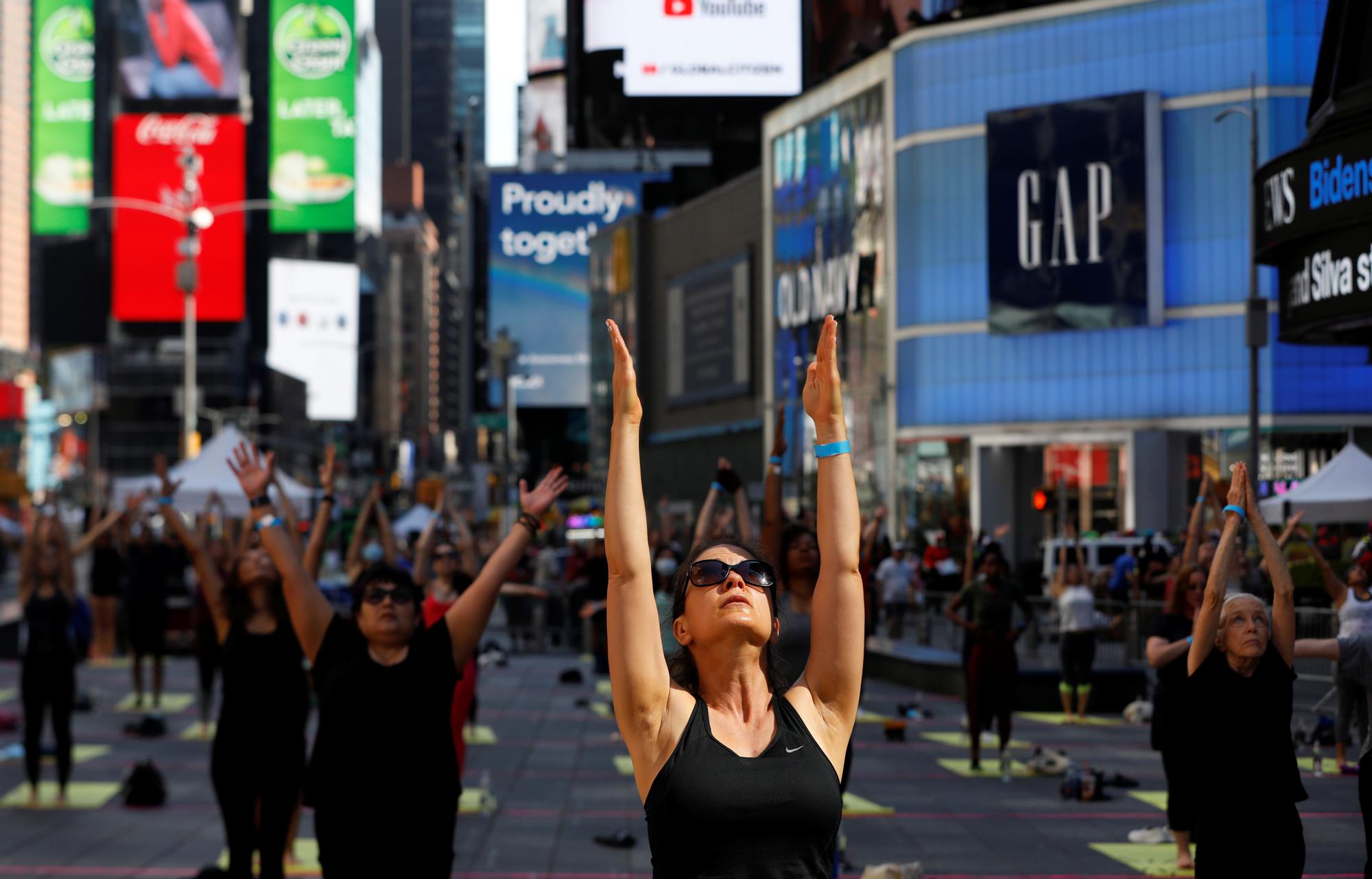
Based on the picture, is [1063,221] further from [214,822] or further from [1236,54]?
[214,822]

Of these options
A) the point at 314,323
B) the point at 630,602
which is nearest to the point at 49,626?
the point at 630,602

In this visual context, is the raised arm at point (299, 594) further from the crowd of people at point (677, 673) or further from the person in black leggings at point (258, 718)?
the person in black leggings at point (258, 718)

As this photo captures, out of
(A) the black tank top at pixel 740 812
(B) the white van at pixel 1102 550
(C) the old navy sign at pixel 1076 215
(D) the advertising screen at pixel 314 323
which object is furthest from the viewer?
(D) the advertising screen at pixel 314 323

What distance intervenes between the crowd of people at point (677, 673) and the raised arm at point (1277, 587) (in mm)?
13

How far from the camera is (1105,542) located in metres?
32.8

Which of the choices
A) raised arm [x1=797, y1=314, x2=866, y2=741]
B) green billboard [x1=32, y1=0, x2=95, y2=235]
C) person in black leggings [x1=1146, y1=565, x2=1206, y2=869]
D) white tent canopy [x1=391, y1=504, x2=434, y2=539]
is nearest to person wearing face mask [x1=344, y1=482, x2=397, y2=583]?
person in black leggings [x1=1146, y1=565, x2=1206, y2=869]

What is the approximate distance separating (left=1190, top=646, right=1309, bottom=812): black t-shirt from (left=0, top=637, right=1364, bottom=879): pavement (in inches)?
36.3

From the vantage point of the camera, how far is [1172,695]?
324 inches

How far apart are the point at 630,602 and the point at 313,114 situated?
127 metres

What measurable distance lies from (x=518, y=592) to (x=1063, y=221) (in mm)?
39049

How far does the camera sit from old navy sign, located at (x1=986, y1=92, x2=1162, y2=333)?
47.8 meters

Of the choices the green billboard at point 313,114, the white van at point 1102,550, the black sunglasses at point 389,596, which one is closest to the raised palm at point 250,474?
the black sunglasses at point 389,596

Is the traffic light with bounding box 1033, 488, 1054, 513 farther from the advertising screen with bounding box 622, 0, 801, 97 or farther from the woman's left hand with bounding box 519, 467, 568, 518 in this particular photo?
the advertising screen with bounding box 622, 0, 801, 97

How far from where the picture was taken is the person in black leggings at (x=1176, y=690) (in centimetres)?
838
